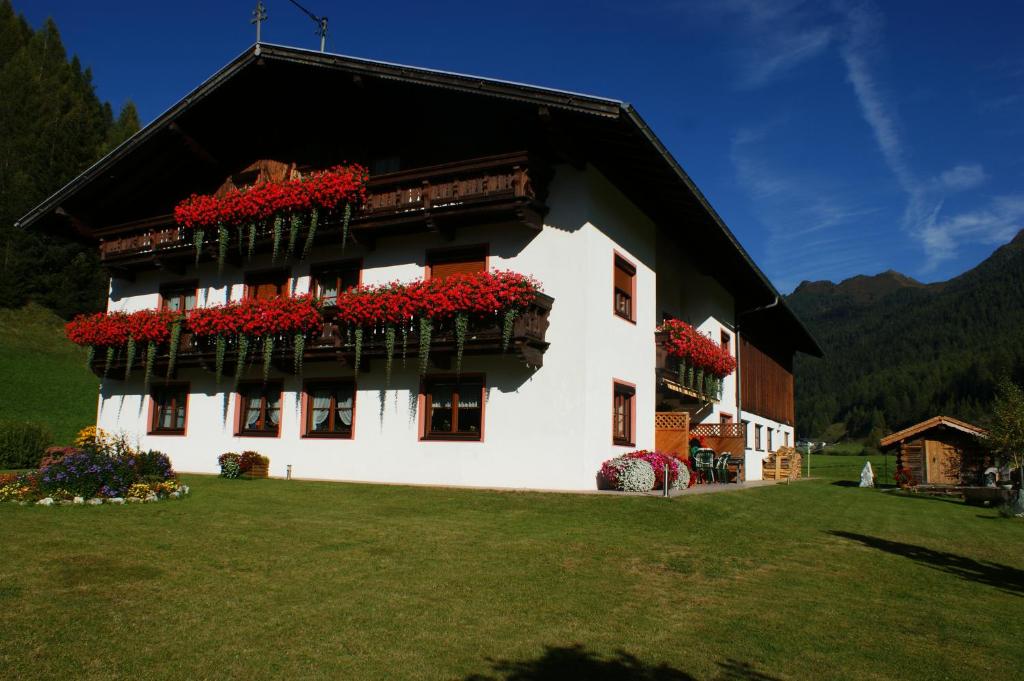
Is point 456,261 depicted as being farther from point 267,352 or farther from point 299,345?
point 267,352

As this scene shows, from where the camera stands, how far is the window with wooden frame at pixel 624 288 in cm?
1941

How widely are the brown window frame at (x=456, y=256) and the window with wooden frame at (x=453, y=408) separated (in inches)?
102

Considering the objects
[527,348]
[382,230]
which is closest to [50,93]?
[382,230]

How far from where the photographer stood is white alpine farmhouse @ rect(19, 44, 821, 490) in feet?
56.7

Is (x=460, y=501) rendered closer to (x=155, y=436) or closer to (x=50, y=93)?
(x=155, y=436)

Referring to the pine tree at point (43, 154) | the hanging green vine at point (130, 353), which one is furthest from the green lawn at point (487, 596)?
the pine tree at point (43, 154)

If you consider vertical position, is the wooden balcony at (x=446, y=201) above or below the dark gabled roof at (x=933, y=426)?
above

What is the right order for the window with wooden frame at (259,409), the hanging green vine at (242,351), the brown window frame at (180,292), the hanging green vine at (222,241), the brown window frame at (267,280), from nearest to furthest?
the hanging green vine at (242,351) → the window with wooden frame at (259,409) → the hanging green vine at (222,241) → the brown window frame at (267,280) → the brown window frame at (180,292)

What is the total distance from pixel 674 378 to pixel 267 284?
11650mm

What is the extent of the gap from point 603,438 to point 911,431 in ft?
66.2

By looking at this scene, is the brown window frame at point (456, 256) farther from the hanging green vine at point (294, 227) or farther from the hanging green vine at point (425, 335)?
the hanging green vine at point (294, 227)

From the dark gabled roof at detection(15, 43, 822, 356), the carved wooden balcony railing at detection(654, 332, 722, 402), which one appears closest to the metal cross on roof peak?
the dark gabled roof at detection(15, 43, 822, 356)

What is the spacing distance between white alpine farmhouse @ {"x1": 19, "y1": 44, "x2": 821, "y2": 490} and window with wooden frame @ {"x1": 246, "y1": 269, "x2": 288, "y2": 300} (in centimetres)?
7

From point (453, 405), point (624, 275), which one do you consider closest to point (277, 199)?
point (453, 405)
